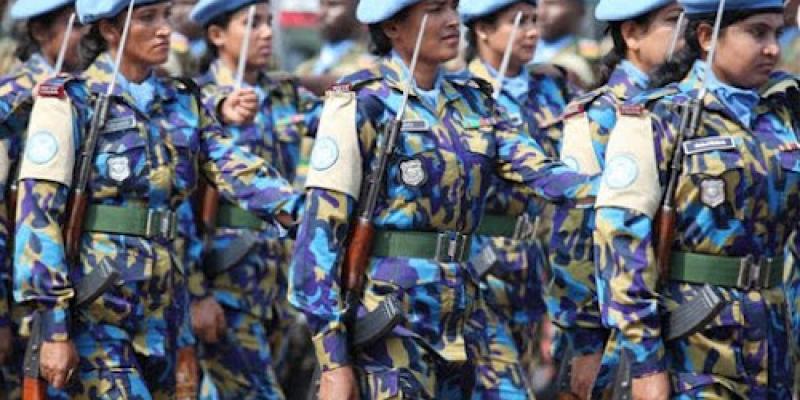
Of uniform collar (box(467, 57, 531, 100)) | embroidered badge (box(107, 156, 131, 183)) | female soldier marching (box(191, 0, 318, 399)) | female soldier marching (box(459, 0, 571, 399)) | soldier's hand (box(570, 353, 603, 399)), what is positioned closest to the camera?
embroidered badge (box(107, 156, 131, 183))

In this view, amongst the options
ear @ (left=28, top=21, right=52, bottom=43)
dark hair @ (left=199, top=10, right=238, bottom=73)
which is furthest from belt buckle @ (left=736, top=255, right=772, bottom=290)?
dark hair @ (left=199, top=10, right=238, bottom=73)

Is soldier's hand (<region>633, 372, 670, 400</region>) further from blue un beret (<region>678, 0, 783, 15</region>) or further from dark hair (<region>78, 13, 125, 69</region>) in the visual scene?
dark hair (<region>78, 13, 125, 69</region>)

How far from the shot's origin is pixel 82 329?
8.79m

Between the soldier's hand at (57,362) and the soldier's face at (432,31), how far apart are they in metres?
1.57

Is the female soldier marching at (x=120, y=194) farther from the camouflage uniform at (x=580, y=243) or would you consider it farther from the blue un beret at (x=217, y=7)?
the blue un beret at (x=217, y=7)

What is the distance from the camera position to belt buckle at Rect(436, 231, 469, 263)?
27.3 ft

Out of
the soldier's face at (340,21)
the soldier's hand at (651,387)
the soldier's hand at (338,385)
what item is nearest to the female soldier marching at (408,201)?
the soldier's hand at (338,385)

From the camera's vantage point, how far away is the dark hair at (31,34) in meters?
10.6

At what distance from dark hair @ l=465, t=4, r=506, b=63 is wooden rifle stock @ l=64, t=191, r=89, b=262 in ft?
9.65

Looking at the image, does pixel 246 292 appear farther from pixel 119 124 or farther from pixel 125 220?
pixel 119 124

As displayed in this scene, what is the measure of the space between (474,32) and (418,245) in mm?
3106

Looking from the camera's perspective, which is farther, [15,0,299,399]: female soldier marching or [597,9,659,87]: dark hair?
[597,9,659,87]: dark hair

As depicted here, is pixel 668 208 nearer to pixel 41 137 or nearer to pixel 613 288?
pixel 613 288

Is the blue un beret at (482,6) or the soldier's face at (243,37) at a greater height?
the blue un beret at (482,6)
